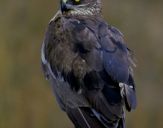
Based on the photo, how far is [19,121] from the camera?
15734mm

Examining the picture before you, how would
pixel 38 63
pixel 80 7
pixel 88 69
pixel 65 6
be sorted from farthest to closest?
pixel 38 63, pixel 80 7, pixel 65 6, pixel 88 69

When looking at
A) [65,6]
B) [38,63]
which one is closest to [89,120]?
[65,6]

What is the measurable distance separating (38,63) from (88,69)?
4.06 metres

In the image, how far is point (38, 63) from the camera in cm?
1672

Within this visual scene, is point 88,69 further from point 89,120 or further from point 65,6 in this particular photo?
point 65,6

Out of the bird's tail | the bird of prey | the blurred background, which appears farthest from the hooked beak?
the blurred background

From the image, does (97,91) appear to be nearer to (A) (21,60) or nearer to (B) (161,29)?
(A) (21,60)

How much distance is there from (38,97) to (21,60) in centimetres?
62

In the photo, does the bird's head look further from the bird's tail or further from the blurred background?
the blurred background

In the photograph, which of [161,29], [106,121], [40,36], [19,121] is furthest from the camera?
[161,29]

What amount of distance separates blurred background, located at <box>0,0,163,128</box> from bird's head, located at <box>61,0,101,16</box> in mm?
2273

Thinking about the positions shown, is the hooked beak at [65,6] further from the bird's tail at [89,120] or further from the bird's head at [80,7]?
the bird's tail at [89,120]

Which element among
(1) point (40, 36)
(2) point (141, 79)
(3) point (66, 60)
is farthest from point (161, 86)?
(3) point (66, 60)

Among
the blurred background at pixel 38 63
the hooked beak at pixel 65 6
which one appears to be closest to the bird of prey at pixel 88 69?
the hooked beak at pixel 65 6
